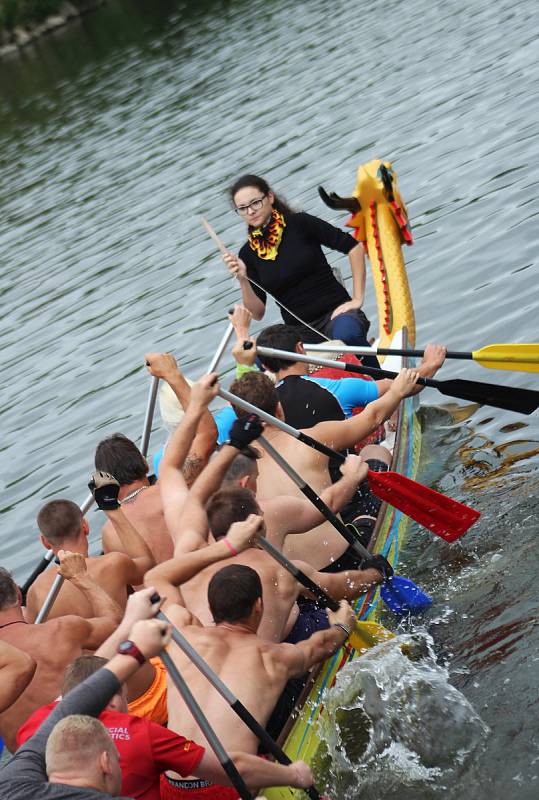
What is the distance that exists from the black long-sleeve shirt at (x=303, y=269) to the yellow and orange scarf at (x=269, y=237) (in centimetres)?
4

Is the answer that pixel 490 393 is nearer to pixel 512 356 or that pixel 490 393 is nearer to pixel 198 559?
pixel 512 356

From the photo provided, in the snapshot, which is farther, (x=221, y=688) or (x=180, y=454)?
(x=180, y=454)

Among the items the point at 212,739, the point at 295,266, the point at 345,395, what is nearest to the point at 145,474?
the point at 345,395

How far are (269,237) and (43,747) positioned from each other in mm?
6342

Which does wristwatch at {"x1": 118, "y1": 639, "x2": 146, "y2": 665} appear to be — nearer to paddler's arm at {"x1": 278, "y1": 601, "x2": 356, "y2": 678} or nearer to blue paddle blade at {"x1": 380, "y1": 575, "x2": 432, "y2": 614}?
paddler's arm at {"x1": 278, "y1": 601, "x2": 356, "y2": 678}

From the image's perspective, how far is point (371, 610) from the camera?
7234 mm

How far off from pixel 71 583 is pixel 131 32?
1385 inches

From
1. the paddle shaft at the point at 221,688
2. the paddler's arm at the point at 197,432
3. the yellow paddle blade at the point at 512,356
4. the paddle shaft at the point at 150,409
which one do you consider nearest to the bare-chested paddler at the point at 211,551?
the paddle shaft at the point at 221,688

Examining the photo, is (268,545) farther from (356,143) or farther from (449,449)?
(356,143)

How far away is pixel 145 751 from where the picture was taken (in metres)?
4.72

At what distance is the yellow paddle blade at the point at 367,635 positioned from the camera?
6.58 metres

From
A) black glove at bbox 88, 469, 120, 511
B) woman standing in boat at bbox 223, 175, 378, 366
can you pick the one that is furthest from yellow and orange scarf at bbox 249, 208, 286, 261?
black glove at bbox 88, 469, 120, 511

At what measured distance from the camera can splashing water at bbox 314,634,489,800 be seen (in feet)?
19.4

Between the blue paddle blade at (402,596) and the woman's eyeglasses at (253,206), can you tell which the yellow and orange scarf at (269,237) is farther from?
the blue paddle blade at (402,596)
